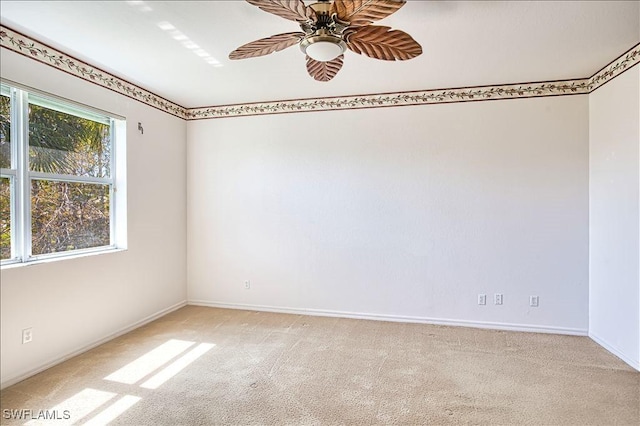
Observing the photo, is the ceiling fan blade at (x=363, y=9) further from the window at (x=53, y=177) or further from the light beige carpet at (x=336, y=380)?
the window at (x=53, y=177)

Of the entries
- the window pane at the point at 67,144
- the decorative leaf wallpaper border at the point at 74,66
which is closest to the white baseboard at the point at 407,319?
the window pane at the point at 67,144

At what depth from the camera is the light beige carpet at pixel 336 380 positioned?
2199 mm

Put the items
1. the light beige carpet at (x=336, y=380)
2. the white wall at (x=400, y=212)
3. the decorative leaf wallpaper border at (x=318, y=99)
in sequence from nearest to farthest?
the light beige carpet at (x=336, y=380)
the decorative leaf wallpaper border at (x=318, y=99)
the white wall at (x=400, y=212)

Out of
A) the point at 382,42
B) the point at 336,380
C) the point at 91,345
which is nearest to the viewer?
the point at 382,42

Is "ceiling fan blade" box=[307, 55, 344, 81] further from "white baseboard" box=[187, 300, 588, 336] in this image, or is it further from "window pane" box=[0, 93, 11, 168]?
"white baseboard" box=[187, 300, 588, 336]

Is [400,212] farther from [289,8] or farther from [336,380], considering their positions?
[289,8]

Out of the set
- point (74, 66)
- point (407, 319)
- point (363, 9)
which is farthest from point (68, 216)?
point (407, 319)

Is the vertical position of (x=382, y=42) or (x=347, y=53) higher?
(x=347, y=53)

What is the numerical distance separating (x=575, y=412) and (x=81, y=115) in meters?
4.62

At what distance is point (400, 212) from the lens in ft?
13.0

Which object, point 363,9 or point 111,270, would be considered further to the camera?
point 111,270

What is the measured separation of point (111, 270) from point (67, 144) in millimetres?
1257

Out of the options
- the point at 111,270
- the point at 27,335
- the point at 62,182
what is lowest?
the point at 27,335

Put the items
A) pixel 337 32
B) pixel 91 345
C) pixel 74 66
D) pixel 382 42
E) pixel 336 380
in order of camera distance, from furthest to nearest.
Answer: pixel 91 345
pixel 74 66
pixel 336 380
pixel 382 42
pixel 337 32
